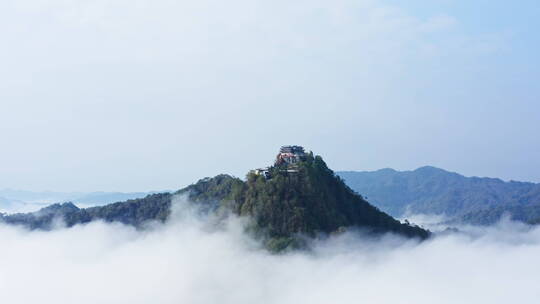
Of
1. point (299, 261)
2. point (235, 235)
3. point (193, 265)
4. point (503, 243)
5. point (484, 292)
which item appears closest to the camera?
point (484, 292)

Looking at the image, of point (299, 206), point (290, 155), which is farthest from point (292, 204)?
point (290, 155)

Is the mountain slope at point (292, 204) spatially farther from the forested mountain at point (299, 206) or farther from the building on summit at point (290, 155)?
the building on summit at point (290, 155)

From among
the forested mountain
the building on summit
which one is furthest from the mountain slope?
the building on summit

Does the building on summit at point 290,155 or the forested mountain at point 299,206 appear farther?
the building on summit at point 290,155

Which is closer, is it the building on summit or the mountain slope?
the mountain slope

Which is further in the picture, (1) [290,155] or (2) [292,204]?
(1) [290,155]

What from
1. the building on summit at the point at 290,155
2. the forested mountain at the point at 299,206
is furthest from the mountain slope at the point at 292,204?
the building on summit at the point at 290,155

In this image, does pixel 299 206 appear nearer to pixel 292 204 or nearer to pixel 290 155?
pixel 292 204

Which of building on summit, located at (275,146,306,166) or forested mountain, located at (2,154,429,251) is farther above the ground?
building on summit, located at (275,146,306,166)

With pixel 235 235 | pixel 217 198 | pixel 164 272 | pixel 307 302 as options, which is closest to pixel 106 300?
pixel 164 272

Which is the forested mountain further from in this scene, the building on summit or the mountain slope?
the building on summit

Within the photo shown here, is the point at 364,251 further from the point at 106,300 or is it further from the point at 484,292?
the point at 106,300
